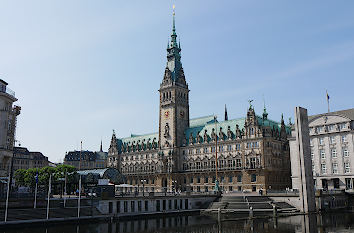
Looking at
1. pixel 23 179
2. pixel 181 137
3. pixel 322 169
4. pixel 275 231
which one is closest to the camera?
pixel 275 231

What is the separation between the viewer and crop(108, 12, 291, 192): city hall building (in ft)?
369

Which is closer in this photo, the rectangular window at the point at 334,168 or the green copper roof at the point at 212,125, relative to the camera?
the rectangular window at the point at 334,168

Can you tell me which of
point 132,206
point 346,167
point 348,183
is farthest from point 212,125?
point 132,206

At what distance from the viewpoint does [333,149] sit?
97.9m

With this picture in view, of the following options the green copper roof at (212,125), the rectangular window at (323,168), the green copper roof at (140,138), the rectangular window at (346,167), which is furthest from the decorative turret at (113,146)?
the rectangular window at (346,167)

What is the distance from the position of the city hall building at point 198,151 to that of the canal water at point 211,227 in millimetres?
35356

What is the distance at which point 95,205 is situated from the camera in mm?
68688

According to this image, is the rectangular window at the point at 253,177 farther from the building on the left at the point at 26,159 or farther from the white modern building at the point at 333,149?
the building on the left at the point at 26,159

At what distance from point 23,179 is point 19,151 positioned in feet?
287

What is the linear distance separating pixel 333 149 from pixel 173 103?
61208mm

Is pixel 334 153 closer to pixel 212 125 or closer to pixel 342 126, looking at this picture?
pixel 342 126

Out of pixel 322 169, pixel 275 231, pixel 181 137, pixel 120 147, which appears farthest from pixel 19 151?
pixel 275 231

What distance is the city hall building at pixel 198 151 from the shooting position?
113 metres

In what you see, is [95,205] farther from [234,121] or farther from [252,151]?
[234,121]
